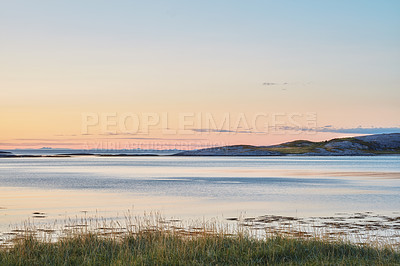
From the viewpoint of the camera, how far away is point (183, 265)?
13.3 m

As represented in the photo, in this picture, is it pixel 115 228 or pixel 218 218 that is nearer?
pixel 115 228

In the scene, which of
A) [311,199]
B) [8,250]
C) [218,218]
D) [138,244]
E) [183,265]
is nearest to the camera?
[183,265]

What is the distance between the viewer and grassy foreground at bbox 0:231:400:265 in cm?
1367

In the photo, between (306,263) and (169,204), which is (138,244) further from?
(169,204)

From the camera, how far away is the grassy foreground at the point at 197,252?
538 inches

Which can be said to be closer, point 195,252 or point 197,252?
point 195,252

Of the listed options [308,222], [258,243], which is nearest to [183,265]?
[258,243]

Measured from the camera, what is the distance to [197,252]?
1460 cm

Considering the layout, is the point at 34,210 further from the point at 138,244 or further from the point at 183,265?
the point at 183,265

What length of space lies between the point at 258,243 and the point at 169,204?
63.6 feet

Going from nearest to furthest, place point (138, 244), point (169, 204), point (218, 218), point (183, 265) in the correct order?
point (183, 265)
point (138, 244)
point (218, 218)
point (169, 204)

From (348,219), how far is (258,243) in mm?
11727

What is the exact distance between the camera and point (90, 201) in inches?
1441

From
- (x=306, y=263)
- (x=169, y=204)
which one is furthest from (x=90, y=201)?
(x=306, y=263)
